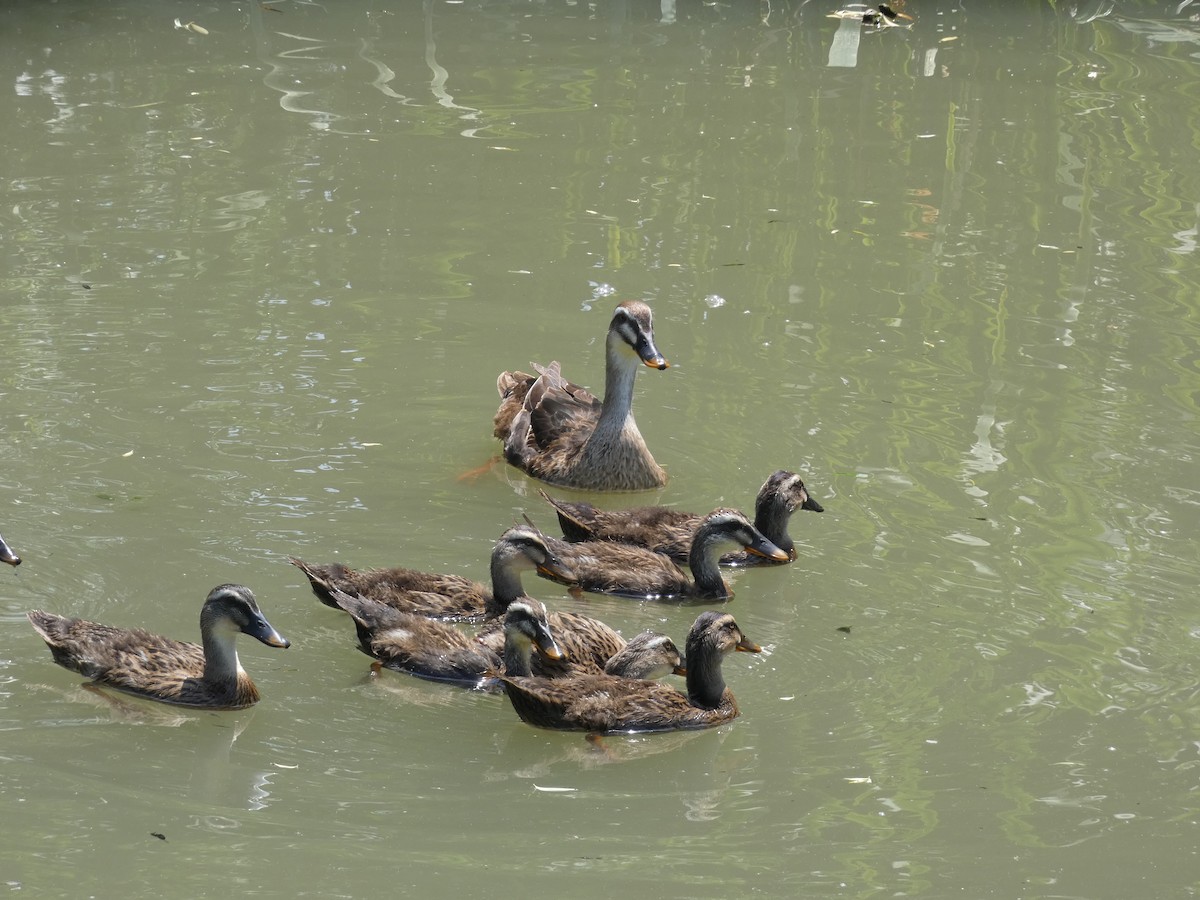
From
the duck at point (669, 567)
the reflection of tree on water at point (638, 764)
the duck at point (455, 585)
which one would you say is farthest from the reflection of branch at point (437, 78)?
the reflection of tree on water at point (638, 764)

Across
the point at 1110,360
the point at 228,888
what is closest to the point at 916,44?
the point at 1110,360

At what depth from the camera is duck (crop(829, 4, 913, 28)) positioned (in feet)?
62.2

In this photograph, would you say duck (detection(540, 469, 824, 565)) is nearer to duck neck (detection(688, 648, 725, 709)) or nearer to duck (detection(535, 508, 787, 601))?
duck (detection(535, 508, 787, 601))

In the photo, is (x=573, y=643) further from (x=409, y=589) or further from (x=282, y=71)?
(x=282, y=71)

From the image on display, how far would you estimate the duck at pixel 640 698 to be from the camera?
7.07 meters

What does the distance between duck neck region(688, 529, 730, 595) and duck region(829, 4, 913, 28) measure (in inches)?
454

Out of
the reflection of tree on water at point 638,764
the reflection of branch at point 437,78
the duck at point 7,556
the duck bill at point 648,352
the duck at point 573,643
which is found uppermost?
the reflection of branch at point 437,78

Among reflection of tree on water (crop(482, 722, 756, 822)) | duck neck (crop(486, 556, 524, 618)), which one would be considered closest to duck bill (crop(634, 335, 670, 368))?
duck neck (crop(486, 556, 524, 618))

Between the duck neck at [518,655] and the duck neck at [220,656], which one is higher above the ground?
the duck neck at [220,656]

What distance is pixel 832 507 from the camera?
368 inches

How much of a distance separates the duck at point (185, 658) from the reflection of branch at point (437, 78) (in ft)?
28.3

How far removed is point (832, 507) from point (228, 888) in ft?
14.4

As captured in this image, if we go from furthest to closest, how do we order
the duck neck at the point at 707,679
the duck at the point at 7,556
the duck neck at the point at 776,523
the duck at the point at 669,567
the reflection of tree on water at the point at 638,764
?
the duck neck at the point at 776,523
the duck at the point at 669,567
the duck at the point at 7,556
the duck neck at the point at 707,679
the reflection of tree on water at the point at 638,764

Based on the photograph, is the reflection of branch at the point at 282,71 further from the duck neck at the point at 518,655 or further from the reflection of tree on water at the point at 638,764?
the reflection of tree on water at the point at 638,764
